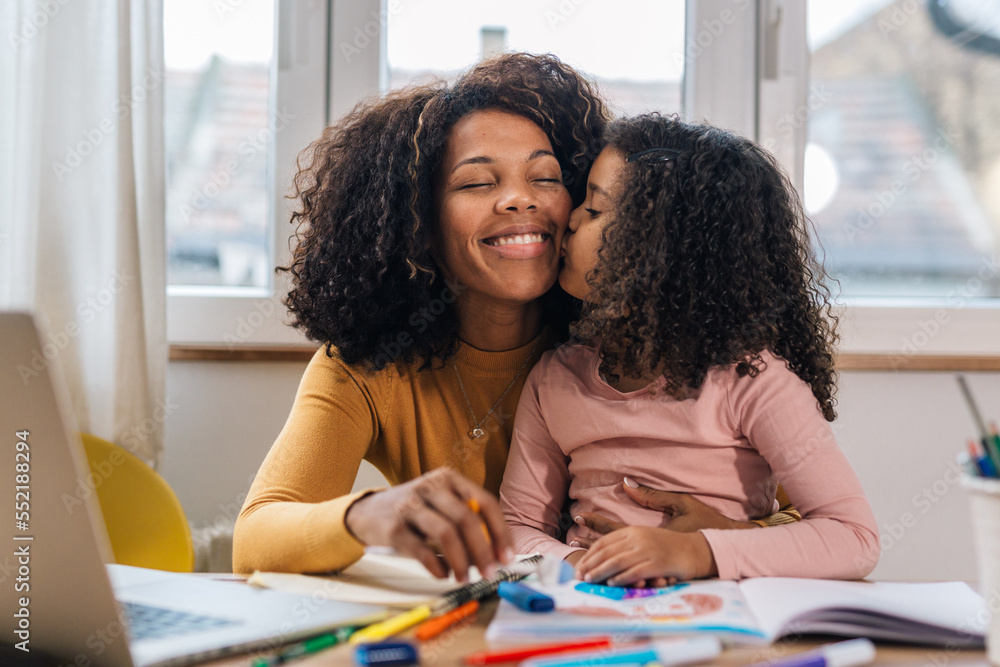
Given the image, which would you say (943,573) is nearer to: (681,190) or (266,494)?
(681,190)

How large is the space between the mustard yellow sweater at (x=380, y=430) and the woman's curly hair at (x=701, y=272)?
0.93 ft

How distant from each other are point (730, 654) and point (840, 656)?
7 cm

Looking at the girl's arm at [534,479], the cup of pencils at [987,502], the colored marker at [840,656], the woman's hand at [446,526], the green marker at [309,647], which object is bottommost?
the girl's arm at [534,479]

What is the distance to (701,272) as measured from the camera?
1034mm

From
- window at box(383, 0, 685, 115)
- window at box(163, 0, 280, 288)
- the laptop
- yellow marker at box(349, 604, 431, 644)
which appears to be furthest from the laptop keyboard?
window at box(383, 0, 685, 115)

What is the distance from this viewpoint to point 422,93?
54.4 inches

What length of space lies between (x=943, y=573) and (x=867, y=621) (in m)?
1.48

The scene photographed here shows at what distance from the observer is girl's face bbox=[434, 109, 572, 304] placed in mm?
1243

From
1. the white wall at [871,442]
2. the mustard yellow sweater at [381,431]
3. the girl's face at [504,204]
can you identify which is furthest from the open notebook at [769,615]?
the white wall at [871,442]

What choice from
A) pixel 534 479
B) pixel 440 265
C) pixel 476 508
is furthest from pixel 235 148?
pixel 476 508

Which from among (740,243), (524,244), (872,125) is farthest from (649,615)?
(872,125)

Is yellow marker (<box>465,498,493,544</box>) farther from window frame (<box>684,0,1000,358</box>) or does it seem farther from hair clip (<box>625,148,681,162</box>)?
window frame (<box>684,0,1000,358</box>)

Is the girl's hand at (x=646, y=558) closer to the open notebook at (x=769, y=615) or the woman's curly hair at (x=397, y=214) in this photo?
the open notebook at (x=769, y=615)

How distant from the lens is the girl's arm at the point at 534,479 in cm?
110
